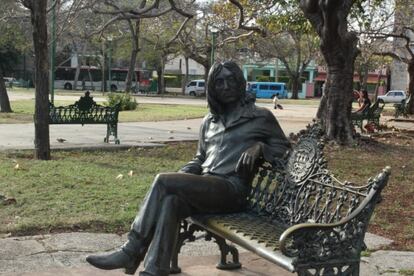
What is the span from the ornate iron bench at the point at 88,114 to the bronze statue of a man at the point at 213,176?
9.13m

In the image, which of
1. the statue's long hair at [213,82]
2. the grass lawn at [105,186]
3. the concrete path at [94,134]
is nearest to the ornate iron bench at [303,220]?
the statue's long hair at [213,82]

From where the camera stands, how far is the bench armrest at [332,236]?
324cm

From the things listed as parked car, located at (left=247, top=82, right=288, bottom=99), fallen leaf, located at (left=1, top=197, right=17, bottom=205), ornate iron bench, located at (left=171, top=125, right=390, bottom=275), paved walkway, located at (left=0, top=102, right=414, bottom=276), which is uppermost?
ornate iron bench, located at (left=171, top=125, right=390, bottom=275)

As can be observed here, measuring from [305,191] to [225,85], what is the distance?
94cm

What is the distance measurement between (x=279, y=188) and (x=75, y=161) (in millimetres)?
6533

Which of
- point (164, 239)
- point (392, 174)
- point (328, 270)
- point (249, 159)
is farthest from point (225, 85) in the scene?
point (392, 174)

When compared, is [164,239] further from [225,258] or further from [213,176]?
[225,258]

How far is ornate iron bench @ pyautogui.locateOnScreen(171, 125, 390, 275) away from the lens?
3.32 metres

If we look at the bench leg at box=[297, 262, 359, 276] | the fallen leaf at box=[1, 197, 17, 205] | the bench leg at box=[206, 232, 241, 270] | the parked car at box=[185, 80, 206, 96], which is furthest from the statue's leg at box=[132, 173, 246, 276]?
the parked car at box=[185, 80, 206, 96]

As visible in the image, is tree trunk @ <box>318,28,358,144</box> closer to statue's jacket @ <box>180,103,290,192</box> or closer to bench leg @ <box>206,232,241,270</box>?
bench leg @ <box>206,232,241,270</box>

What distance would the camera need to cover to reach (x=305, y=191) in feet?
13.5

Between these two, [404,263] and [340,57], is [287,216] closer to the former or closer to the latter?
[404,263]

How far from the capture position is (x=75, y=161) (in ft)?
33.8

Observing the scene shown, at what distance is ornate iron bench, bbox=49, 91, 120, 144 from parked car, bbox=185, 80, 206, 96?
4670 cm
